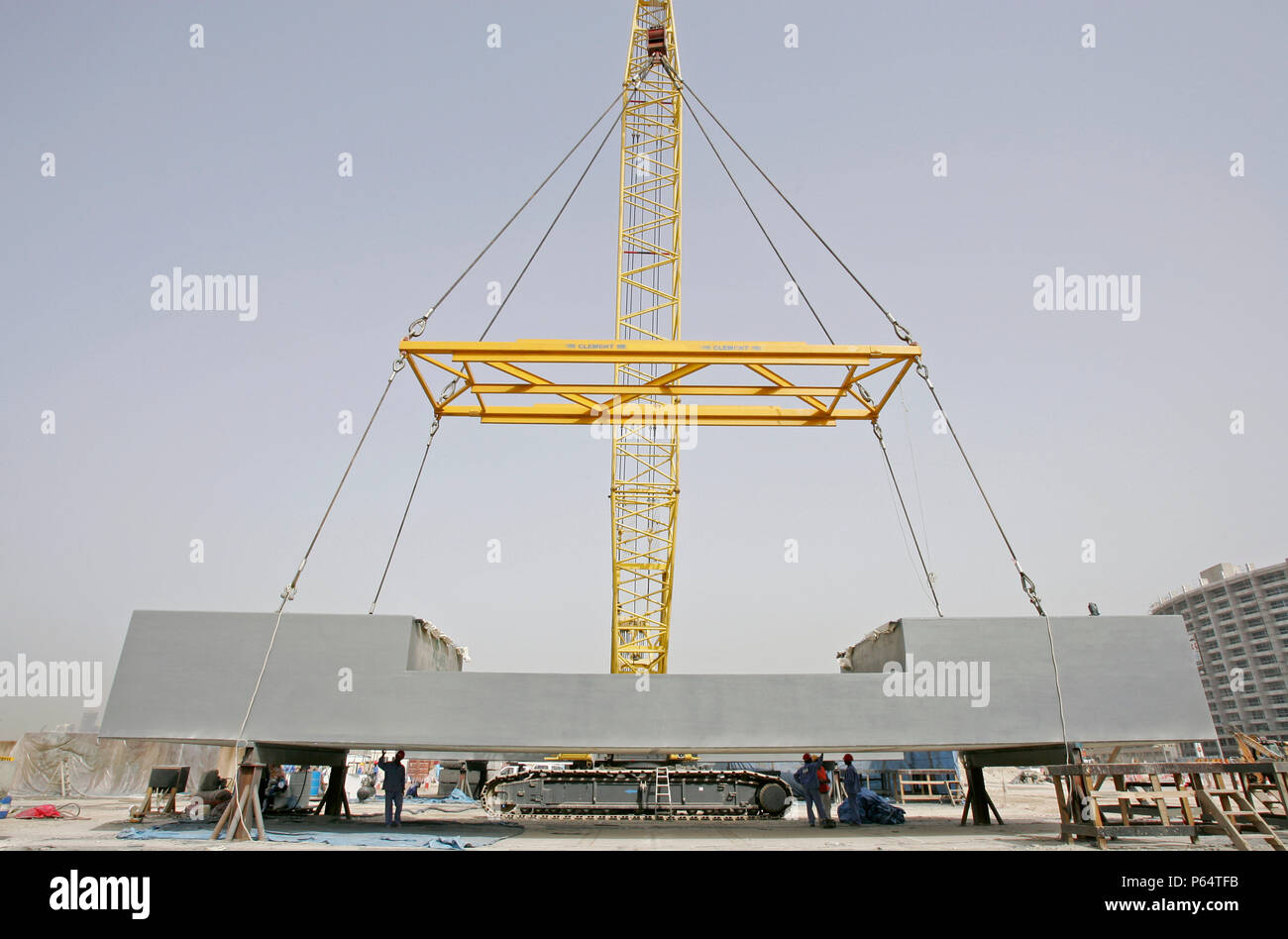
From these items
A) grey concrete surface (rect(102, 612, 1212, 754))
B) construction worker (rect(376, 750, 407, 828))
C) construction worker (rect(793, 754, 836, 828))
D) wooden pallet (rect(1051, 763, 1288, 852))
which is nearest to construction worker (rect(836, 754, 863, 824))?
construction worker (rect(793, 754, 836, 828))

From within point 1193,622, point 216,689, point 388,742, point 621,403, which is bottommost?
point 1193,622

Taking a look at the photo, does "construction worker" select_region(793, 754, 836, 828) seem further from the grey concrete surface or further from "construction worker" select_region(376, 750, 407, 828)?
"construction worker" select_region(376, 750, 407, 828)

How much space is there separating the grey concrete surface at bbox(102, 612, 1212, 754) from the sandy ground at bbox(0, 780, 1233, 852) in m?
1.39

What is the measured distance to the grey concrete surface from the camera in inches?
466

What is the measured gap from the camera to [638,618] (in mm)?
25469

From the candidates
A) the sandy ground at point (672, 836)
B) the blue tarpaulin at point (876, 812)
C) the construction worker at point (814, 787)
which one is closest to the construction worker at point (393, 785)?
the sandy ground at point (672, 836)

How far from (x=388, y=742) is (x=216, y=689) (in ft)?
9.38

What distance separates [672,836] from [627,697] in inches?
102

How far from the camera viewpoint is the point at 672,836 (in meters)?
12.5

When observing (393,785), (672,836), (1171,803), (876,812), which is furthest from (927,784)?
(393,785)
